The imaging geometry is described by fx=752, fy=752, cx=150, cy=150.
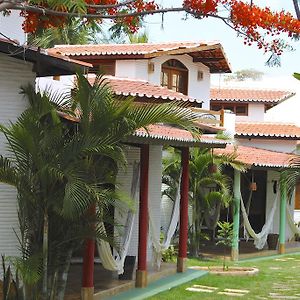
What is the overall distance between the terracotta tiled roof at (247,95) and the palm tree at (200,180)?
931 centimetres

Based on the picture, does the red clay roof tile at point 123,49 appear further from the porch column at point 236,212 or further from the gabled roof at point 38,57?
the gabled roof at point 38,57

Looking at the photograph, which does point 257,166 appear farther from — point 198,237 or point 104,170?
point 104,170

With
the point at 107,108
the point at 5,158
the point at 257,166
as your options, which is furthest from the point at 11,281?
the point at 257,166

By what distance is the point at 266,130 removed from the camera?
1016 inches

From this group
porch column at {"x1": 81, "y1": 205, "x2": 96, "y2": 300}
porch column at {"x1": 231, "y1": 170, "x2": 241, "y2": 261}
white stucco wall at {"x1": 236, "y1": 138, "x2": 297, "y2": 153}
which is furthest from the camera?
white stucco wall at {"x1": 236, "y1": 138, "x2": 297, "y2": 153}

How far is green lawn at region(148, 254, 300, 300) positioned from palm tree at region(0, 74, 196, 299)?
3191 millimetres

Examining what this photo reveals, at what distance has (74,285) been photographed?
478 inches

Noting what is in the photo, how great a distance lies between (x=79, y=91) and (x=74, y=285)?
163 inches

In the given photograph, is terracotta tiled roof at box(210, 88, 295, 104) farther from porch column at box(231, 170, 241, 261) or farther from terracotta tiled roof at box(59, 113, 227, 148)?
terracotta tiled roof at box(59, 113, 227, 148)

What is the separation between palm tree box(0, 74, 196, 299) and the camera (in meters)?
8.86

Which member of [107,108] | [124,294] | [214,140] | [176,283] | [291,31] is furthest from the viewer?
[214,140]

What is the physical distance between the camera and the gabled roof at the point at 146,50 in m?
19.5

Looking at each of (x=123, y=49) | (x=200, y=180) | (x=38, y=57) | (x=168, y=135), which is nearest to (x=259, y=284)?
(x=168, y=135)

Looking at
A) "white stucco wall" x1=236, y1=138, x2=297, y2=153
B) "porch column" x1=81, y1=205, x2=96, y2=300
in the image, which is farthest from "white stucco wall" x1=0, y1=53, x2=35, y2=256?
"white stucco wall" x1=236, y1=138, x2=297, y2=153
